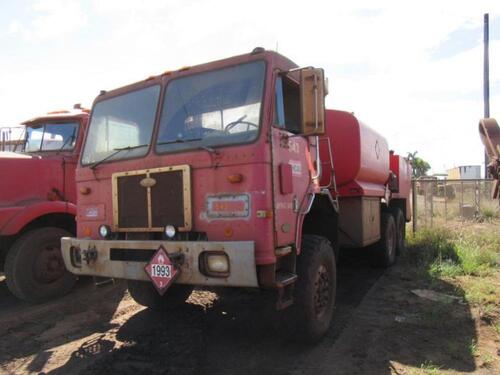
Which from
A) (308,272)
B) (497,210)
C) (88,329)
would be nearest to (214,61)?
(308,272)

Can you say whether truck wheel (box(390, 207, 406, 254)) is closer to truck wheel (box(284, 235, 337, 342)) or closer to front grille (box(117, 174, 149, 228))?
truck wheel (box(284, 235, 337, 342))

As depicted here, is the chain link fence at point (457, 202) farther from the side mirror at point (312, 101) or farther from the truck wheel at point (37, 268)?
the side mirror at point (312, 101)

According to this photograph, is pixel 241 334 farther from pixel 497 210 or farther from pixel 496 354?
pixel 497 210

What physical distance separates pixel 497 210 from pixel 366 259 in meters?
11.3

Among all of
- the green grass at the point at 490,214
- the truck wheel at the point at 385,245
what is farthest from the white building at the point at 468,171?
the truck wheel at the point at 385,245

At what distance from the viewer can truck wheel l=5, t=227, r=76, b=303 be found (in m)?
6.12

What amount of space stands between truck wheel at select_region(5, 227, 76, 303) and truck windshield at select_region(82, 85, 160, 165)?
1976mm

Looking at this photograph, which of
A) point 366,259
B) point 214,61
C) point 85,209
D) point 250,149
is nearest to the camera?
point 250,149

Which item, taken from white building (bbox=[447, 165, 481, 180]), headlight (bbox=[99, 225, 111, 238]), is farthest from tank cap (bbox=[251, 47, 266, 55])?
white building (bbox=[447, 165, 481, 180])

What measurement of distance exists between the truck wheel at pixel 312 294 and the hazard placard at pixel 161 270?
1168mm

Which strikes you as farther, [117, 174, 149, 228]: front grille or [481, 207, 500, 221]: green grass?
[481, 207, 500, 221]: green grass

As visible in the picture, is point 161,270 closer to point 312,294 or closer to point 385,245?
point 312,294

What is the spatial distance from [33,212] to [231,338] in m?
3.32

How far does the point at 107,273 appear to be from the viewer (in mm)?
4340
